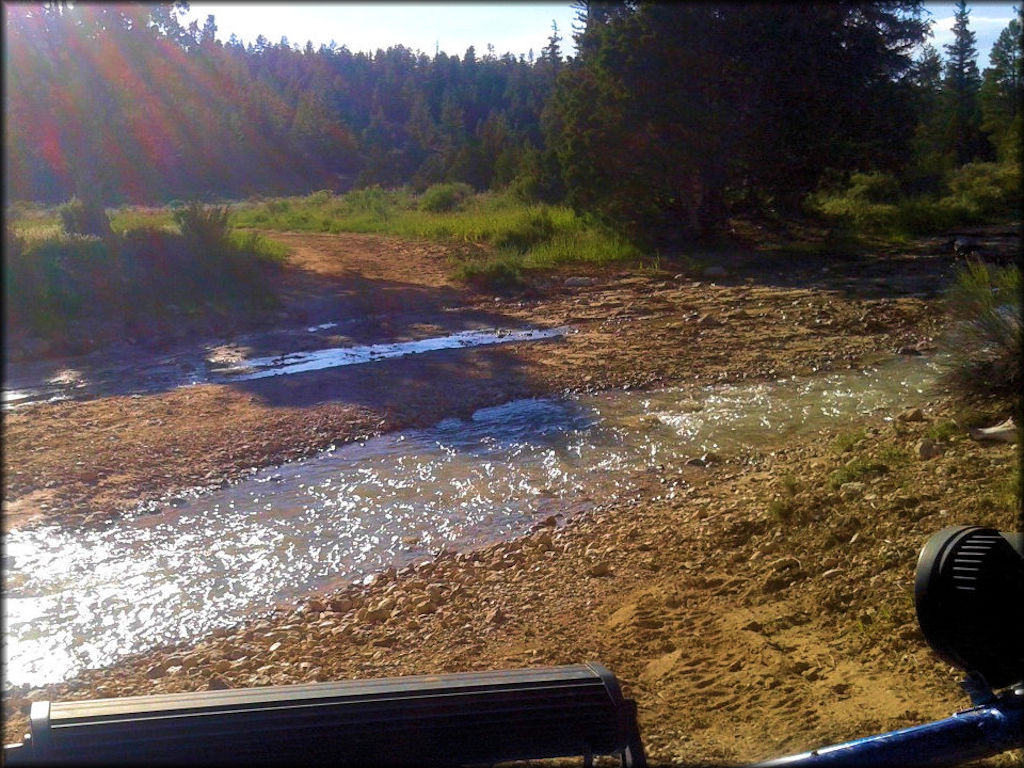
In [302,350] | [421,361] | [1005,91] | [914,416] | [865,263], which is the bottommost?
[302,350]

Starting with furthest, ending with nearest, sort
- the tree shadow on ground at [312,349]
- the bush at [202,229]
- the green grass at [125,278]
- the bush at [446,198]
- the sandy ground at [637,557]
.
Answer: the bush at [446,198] < the bush at [202,229] < the green grass at [125,278] < the tree shadow on ground at [312,349] < the sandy ground at [637,557]

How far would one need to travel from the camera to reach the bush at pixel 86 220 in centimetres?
1945

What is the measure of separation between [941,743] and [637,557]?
134 inches

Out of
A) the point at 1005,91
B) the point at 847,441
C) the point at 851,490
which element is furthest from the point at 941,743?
the point at 1005,91

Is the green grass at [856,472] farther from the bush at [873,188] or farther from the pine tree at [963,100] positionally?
the bush at [873,188]

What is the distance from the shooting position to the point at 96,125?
19.2m

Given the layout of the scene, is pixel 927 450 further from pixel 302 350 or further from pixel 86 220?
pixel 86 220

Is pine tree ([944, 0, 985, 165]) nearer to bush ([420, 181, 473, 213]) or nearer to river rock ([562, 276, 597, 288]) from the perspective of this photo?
river rock ([562, 276, 597, 288])

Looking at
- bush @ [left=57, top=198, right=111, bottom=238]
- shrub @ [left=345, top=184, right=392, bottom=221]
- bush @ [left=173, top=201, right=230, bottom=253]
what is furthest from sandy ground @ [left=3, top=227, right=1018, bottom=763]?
shrub @ [left=345, top=184, right=392, bottom=221]

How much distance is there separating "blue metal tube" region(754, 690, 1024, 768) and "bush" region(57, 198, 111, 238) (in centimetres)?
1864

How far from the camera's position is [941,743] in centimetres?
301

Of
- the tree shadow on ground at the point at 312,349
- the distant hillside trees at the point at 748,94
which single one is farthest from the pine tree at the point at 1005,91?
the tree shadow on ground at the point at 312,349

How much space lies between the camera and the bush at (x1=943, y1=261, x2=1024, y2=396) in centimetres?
617

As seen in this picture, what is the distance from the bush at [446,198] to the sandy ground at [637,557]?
23.5 meters
